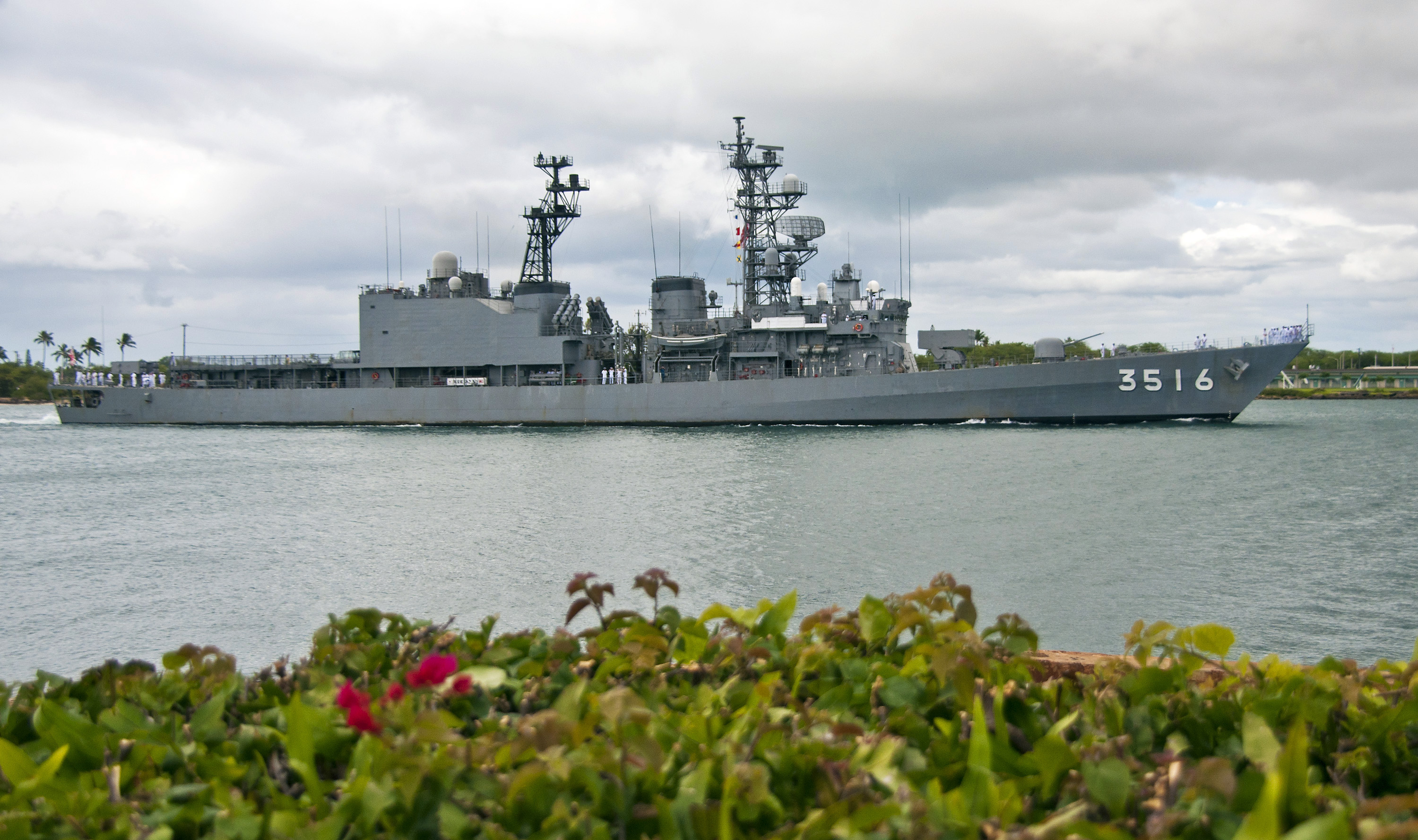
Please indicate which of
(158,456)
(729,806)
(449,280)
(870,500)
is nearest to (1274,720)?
(729,806)

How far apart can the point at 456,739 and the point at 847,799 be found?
30.1 inches

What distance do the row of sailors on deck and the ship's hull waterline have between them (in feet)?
35.8

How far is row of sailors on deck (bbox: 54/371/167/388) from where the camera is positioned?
55312 millimetres

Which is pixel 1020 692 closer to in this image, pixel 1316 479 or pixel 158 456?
pixel 1316 479

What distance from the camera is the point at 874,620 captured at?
2461 millimetres

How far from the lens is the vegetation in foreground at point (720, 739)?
1513mm

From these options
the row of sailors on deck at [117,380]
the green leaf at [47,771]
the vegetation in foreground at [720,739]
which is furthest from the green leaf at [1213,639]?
the row of sailors on deck at [117,380]

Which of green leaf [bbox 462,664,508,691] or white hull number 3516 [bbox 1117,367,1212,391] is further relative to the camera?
white hull number 3516 [bbox 1117,367,1212,391]

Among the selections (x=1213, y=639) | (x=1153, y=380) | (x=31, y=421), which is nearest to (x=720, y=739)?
(x=1213, y=639)

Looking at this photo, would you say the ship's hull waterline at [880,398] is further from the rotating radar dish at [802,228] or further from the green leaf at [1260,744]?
the green leaf at [1260,744]

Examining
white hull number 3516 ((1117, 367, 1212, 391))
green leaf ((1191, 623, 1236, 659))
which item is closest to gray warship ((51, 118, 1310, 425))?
white hull number 3516 ((1117, 367, 1212, 391))

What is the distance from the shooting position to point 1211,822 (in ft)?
4.82

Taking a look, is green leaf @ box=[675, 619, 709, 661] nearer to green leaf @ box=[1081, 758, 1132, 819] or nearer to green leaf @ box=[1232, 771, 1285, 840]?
green leaf @ box=[1081, 758, 1132, 819]

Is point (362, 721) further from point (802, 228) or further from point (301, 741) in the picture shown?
point (802, 228)
